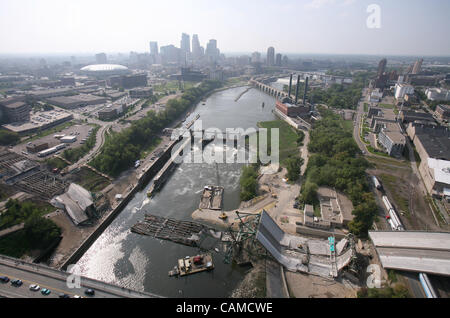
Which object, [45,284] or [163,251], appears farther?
[163,251]

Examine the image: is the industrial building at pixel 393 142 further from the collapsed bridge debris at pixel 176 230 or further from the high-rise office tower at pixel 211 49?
the high-rise office tower at pixel 211 49

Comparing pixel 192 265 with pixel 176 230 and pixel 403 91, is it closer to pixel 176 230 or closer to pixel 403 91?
pixel 176 230

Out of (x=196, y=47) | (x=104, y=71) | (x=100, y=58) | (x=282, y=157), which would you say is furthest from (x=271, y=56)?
(x=282, y=157)

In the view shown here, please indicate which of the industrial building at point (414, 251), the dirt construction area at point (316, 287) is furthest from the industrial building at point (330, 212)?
the dirt construction area at point (316, 287)

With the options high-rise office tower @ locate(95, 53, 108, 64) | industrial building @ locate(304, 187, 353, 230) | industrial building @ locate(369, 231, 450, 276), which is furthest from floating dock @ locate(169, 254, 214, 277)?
high-rise office tower @ locate(95, 53, 108, 64)
